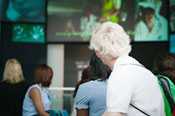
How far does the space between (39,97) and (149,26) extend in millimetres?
2397

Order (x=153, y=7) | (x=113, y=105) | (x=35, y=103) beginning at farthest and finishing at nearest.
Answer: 1. (x=153, y=7)
2. (x=35, y=103)
3. (x=113, y=105)

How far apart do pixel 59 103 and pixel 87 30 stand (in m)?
1.10

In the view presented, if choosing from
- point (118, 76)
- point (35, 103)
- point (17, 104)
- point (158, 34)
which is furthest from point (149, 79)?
point (158, 34)

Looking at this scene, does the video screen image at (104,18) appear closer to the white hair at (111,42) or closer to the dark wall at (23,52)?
the dark wall at (23,52)

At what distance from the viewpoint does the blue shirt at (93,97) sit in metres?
4.25

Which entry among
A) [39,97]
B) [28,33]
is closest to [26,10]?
[28,33]

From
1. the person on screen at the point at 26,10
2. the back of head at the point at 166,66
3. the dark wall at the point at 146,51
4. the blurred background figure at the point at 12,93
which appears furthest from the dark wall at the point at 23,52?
the back of head at the point at 166,66

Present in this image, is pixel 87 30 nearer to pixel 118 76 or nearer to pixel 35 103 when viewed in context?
pixel 35 103

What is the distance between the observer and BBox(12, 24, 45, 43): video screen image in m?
7.68

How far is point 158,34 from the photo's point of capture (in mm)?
7582

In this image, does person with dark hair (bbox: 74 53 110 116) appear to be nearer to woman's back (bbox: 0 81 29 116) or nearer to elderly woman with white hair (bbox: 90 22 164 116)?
elderly woman with white hair (bbox: 90 22 164 116)

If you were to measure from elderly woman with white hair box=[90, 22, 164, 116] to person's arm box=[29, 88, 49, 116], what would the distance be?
2644 millimetres

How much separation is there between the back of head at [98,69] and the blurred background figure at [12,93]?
1890 millimetres

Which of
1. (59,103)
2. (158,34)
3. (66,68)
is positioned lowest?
(59,103)
